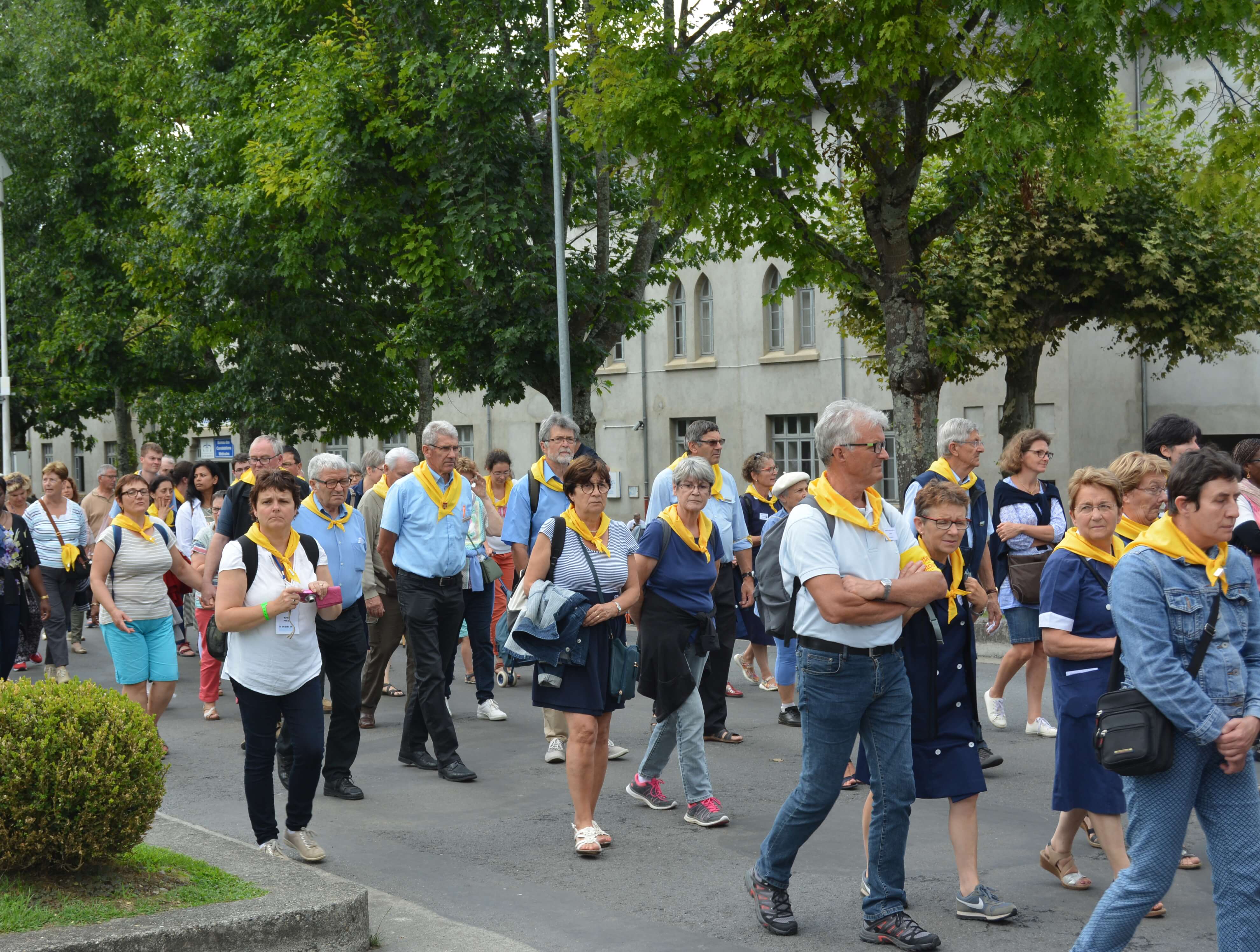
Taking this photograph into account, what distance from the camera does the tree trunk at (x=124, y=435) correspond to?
3247cm

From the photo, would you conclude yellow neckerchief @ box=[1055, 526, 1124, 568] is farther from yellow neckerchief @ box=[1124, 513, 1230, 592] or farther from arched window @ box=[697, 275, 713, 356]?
arched window @ box=[697, 275, 713, 356]

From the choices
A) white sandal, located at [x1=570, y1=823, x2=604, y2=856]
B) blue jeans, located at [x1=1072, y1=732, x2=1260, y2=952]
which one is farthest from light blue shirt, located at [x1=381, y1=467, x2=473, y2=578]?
blue jeans, located at [x1=1072, y1=732, x2=1260, y2=952]

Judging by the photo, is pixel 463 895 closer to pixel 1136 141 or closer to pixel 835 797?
pixel 835 797

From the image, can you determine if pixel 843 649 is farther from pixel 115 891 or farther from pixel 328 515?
pixel 328 515

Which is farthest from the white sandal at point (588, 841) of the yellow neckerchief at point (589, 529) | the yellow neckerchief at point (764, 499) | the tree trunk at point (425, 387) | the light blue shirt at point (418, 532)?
the tree trunk at point (425, 387)

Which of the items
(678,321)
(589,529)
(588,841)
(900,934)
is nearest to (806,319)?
(678,321)

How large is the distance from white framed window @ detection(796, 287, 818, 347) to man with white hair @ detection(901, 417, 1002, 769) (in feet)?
77.8

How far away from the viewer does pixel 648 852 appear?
6.62m

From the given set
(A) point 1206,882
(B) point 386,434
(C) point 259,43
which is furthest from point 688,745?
(B) point 386,434

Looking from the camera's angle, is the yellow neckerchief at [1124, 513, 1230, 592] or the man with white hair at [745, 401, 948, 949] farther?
the man with white hair at [745, 401, 948, 949]

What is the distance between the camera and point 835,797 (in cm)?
511

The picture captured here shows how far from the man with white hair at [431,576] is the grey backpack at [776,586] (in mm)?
2713

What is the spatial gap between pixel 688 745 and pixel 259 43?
17992mm

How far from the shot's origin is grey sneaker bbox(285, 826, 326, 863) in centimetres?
636
